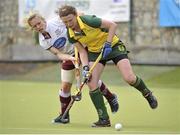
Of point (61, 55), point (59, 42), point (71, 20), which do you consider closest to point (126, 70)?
point (71, 20)

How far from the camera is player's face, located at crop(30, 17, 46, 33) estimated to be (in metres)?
8.38

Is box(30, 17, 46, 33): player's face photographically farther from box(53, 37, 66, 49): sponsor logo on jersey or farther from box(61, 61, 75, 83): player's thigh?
box(61, 61, 75, 83): player's thigh

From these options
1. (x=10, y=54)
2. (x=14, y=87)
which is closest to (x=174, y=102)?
(x=14, y=87)

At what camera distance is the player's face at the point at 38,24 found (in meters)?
8.38

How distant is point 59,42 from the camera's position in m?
8.75

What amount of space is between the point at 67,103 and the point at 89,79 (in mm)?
867

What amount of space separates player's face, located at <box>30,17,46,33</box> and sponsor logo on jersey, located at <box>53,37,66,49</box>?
10.7 inches

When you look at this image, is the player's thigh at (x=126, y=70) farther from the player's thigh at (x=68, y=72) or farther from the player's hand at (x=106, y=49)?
the player's thigh at (x=68, y=72)

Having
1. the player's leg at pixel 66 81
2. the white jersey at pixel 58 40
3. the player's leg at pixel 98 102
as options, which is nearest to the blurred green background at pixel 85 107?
the player's leg at pixel 98 102

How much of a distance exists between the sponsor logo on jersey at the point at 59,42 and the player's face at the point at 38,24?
0.27 metres

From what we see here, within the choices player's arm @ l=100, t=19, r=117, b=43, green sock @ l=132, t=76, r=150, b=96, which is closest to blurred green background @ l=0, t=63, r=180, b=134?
green sock @ l=132, t=76, r=150, b=96

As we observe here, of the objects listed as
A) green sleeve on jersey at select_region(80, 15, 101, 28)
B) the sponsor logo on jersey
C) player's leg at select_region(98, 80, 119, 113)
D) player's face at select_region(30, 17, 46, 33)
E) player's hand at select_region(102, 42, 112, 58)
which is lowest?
player's leg at select_region(98, 80, 119, 113)

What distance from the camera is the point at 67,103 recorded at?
880 cm

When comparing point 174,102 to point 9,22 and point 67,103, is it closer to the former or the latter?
point 67,103
